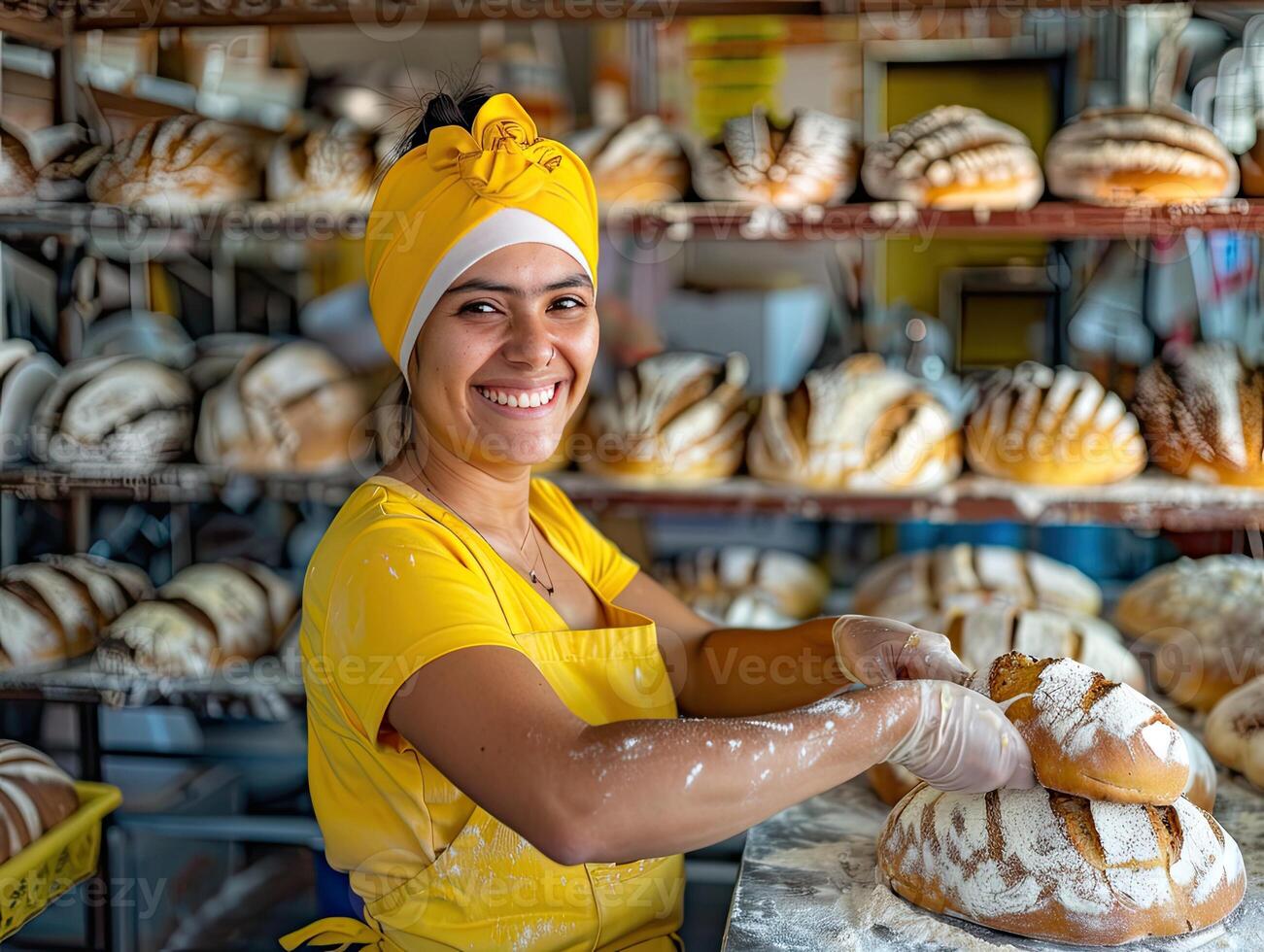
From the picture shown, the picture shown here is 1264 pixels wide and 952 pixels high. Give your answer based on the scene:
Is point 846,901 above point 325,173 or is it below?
below

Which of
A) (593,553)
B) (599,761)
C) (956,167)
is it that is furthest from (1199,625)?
(599,761)

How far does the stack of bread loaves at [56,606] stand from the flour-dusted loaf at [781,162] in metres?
1.58

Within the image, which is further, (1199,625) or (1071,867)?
(1199,625)

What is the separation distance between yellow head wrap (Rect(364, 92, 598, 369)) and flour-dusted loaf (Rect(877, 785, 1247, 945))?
757mm

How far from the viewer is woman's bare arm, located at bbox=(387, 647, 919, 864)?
952mm

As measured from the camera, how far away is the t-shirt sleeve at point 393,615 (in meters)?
1.05

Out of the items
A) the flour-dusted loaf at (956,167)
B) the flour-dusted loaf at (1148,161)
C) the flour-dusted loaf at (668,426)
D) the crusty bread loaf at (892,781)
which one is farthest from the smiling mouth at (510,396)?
the flour-dusted loaf at (1148,161)

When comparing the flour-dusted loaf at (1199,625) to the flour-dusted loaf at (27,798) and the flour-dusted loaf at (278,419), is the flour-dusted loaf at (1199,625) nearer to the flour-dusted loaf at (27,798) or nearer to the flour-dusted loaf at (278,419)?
the flour-dusted loaf at (278,419)

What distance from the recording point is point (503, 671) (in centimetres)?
101

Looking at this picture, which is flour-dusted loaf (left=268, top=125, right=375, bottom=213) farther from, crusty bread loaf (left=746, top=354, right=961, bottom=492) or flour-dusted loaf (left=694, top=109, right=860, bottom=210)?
crusty bread loaf (left=746, top=354, right=961, bottom=492)

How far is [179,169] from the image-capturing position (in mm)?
2395

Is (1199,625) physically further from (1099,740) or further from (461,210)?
(461,210)

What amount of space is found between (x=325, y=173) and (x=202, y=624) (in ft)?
3.28

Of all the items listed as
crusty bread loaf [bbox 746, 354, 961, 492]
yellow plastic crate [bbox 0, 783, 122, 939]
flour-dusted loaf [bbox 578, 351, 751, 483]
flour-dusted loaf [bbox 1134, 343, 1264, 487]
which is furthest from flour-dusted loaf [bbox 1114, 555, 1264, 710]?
yellow plastic crate [bbox 0, 783, 122, 939]
